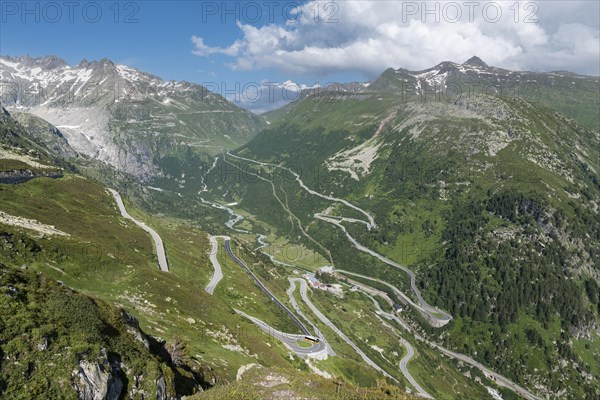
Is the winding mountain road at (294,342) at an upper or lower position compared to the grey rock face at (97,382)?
lower

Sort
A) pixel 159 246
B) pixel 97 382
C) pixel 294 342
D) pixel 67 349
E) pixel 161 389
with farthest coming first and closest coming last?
pixel 159 246, pixel 294 342, pixel 161 389, pixel 97 382, pixel 67 349

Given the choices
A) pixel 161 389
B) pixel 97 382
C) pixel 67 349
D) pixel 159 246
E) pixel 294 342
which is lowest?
pixel 294 342

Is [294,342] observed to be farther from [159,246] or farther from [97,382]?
[97,382]

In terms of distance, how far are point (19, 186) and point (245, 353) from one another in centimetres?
13087

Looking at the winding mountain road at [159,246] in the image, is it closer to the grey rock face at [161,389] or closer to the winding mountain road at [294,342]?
the winding mountain road at [294,342]

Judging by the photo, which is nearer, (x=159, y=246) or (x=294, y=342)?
(x=294, y=342)

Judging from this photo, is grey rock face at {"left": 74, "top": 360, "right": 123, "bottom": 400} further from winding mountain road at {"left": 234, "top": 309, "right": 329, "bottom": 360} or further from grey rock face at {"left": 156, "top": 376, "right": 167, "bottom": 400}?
winding mountain road at {"left": 234, "top": 309, "right": 329, "bottom": 360}

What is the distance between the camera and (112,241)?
139 meters

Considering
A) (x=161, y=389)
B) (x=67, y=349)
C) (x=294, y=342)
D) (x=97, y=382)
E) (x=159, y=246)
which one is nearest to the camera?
(x=67, y=349)

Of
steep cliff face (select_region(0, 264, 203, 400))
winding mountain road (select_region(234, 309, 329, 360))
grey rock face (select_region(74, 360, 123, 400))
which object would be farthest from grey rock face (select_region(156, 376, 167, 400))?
winding mountain road (select_region(234, 309, 329, 360))

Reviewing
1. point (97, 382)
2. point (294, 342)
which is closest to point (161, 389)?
point (97, 382)

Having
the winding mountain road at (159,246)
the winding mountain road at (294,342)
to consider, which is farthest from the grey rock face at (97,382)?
the winding mountain road at (159,246)

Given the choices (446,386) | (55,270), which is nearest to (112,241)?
(55,270)

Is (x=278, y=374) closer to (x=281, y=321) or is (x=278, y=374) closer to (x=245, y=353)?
(x=245, y=353)
